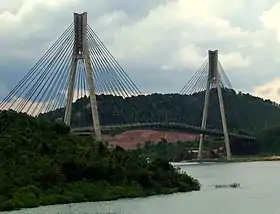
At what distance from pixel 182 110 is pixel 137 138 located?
9.90 metres

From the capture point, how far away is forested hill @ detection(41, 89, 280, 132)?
60625 mm

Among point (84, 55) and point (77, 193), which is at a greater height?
point (84, 55)

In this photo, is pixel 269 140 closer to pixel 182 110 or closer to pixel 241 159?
pixel 241 159

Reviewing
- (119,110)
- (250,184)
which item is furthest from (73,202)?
(119,110)

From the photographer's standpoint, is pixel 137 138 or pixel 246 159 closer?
pixel 246 159

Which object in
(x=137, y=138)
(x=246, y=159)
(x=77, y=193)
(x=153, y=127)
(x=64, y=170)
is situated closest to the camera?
(x=77, y=193)

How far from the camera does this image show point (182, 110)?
9012cm

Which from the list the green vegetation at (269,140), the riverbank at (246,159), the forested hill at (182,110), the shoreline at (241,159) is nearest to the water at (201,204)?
the forested hill at (182,110)

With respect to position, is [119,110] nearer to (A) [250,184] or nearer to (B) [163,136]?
(A) [250,184]

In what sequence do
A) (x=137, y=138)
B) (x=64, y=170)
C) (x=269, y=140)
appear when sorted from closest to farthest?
1. (x=64, y=170)
2. (x=137, y=138)
3. (x=269, y=140)

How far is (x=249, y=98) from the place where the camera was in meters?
105

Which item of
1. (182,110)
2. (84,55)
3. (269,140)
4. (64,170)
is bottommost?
(64,170)

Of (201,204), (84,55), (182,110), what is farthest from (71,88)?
(182,110)

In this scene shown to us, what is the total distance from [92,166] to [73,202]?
3.00 meters
